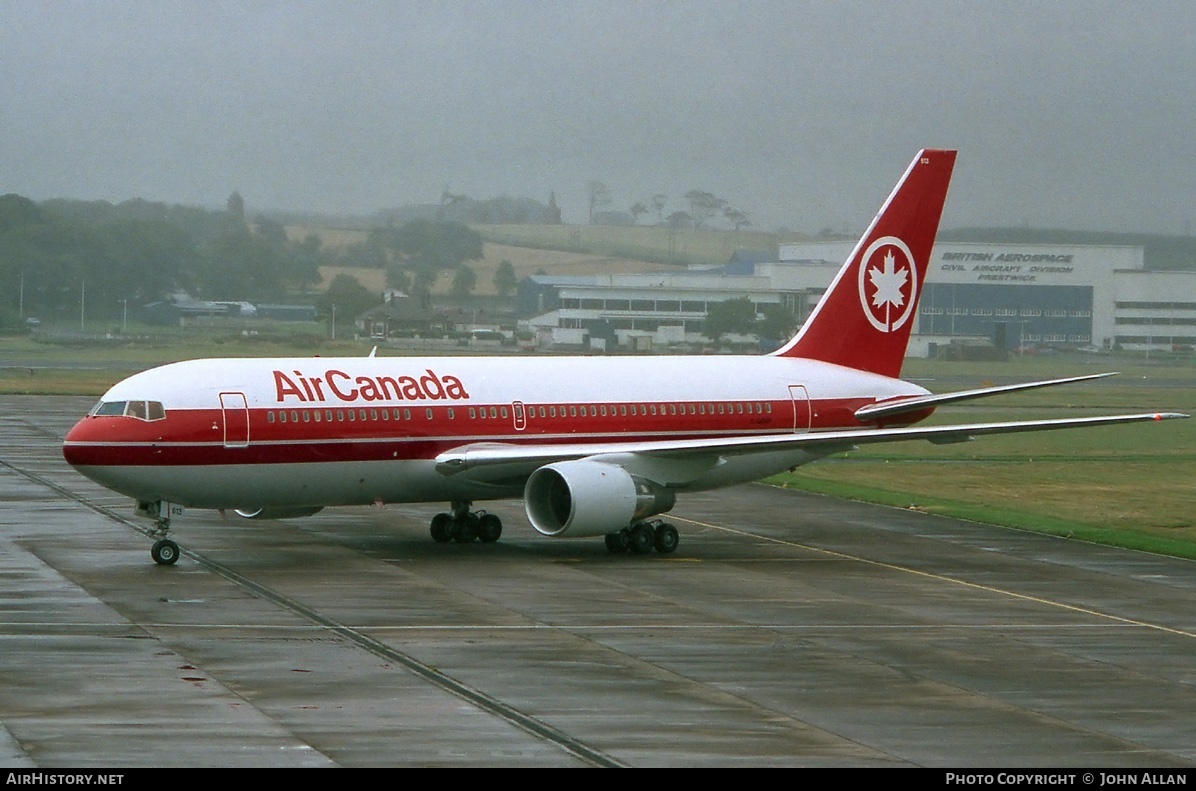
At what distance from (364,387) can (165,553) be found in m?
4.71

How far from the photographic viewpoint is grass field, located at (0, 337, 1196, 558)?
3903 centimetres

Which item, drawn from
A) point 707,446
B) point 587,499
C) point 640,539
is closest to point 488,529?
point 640,539

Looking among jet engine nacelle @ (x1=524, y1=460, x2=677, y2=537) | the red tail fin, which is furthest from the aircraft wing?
the red tail fin

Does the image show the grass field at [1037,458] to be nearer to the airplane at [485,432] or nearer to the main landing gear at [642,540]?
the airplane at [485,432]

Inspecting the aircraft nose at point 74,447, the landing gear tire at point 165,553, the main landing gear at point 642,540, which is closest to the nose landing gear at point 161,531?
the landing gear tire at point 165,553

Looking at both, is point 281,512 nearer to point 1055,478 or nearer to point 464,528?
point 464,528

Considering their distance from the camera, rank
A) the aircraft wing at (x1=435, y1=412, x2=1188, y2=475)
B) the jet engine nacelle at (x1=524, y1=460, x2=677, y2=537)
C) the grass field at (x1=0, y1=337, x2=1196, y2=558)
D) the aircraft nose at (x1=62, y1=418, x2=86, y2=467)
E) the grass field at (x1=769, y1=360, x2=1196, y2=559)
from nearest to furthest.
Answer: the aircraft nose at (x1=62, y1=418, x2=86, y2=467)
the jet engine nacelle at (x1=524, y1=460, x2=677, y2=537)
the aircraft wing at (x1=435, y1=412, x2=1188, y2=475)
the grass field at (x1=769, y1=360, x2=1196, y2=559)
the grass field at (x1=0, y1=337, x2=1196, y2=558)

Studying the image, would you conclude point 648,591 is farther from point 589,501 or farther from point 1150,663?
point 1150,663

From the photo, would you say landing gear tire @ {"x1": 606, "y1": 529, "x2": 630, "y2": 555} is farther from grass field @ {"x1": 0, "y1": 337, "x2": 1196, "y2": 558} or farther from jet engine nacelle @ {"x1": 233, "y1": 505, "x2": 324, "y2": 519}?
grass field @ {"x1": 0, "y1": 337, "x2": 1196, "y2": 558}

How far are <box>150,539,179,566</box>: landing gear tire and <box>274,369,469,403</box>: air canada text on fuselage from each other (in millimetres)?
3139

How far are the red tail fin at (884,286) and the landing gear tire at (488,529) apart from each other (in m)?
8.04

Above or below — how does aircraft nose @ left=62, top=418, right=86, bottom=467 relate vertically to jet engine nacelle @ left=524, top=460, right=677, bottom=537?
above

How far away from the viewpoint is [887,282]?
38188 millimetres

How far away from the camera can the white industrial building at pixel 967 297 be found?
3536 inches
